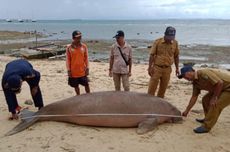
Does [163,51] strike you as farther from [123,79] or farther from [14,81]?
[14,81]

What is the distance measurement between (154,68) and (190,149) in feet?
9.58

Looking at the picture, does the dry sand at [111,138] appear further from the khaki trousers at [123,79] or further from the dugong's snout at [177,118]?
the khaki trousers at [123,79]

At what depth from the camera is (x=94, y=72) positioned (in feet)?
47.9

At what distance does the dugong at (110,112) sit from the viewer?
7.02m

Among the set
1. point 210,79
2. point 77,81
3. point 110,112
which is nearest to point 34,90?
point 77,81

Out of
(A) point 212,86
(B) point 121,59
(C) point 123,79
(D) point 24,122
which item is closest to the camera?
(A) point 212,86

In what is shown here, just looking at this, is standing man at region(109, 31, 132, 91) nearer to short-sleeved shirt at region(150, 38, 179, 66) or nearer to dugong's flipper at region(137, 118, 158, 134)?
short-sleeved shirt at region(150, 38, 179, 66)

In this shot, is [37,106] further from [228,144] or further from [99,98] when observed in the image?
[228,144]

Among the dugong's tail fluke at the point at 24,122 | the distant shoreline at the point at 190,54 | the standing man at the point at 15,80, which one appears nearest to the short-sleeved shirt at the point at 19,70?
the standing man at the point at 15,80

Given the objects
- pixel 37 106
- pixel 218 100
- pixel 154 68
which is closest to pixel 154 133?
pixel 218 100

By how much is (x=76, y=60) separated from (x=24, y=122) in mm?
2036

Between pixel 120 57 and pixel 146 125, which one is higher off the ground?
pixel 120 57

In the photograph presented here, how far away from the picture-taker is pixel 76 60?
331 inches

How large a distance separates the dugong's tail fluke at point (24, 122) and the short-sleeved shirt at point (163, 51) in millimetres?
3115
